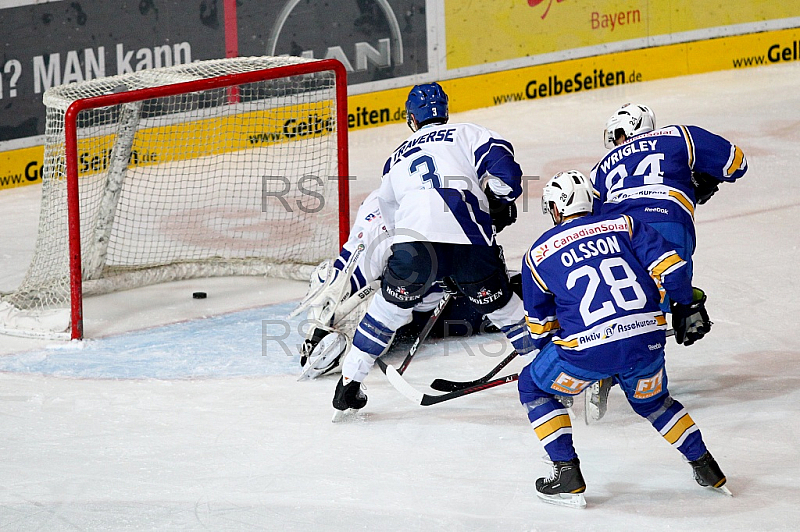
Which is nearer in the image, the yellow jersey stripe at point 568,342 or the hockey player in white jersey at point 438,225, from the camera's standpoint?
the yellow jersey stripe at point 568,342

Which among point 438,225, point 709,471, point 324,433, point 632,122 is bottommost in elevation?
point 324,433

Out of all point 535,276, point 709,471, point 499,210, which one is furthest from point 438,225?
point 709,471

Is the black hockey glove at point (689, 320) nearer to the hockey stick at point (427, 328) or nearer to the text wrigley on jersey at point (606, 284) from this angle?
the text wrigley on jersey at point (606, 284)

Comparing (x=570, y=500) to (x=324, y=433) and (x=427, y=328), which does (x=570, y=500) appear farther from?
(x=427, y=328)

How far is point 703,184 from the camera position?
445cm

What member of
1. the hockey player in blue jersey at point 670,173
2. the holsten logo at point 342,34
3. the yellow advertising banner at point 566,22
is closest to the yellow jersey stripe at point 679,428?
the hockey player in blue jersey at point 670,173

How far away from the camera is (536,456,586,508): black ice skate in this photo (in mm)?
3547

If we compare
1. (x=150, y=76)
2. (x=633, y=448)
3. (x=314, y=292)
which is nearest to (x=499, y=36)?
(x=150, y=76)

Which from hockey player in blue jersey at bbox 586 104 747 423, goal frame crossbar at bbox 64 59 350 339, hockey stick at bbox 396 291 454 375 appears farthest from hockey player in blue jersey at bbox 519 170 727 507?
goal frame crossbar at bbox 64 59 350 339

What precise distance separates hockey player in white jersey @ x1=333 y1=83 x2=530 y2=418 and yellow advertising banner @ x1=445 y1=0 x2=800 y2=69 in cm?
523

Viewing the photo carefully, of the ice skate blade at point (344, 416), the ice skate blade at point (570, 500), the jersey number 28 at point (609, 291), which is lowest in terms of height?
the ice skate blade at point (344, 416)

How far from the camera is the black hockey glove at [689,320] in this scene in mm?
3689

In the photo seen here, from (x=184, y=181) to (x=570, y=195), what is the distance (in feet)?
14.0

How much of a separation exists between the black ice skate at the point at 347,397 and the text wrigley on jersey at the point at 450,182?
1.75ft
